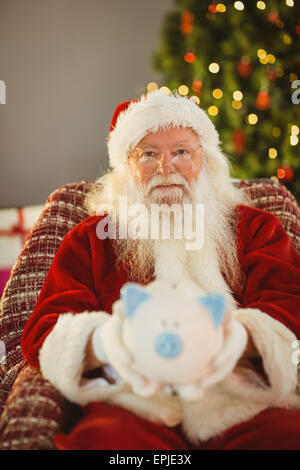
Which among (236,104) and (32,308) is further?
(236,104)

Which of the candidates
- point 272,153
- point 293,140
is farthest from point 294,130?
point 272,153

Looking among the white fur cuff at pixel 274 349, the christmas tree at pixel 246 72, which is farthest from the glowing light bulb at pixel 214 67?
the white fur cuff at pixel 274 349

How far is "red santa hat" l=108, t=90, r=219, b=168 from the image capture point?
151cm

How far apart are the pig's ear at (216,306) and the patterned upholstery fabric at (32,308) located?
498 millimetres

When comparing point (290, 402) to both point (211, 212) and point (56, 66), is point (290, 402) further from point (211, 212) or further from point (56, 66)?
point (56, 66)

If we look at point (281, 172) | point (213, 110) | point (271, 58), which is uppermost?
point (271, 58)

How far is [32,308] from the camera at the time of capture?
63.7 inches

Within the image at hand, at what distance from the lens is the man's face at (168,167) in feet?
4.80

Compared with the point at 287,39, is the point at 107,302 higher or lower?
lower

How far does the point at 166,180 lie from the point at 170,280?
0.32 metres

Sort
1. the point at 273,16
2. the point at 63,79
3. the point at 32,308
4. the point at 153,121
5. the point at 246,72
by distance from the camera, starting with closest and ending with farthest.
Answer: the point at 153,121 → the point at 32,308 → the point at 273,16 → the point at 246,72 → the point at 63,79

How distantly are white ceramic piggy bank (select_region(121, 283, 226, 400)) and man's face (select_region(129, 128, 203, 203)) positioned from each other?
0.58m

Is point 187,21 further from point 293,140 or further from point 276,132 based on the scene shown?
point 293,140

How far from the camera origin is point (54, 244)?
Result: 172cm
